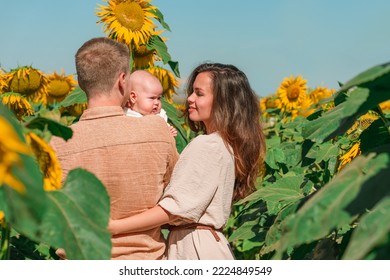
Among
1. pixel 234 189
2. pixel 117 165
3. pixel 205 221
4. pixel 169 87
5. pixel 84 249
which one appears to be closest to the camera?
pixel 84 249

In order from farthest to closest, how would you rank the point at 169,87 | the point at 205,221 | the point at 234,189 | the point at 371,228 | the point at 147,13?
the point at 169,87, the point at 147,13, the point at 234,189, the point at 205,221, the point at 371,228

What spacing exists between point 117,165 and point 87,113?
0.60 ft

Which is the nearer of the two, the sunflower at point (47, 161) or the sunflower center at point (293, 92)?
the sunflower at point (47, 161)

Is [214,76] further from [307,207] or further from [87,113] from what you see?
[307,207]

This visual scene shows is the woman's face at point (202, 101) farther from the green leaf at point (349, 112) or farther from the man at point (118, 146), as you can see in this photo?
the green leaf at point (349, 112)

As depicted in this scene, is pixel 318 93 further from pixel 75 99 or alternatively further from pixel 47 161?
pixel 47 161

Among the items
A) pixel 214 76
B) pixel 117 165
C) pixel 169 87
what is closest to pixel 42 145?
pixel 117 165

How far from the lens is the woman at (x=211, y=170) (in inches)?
84.6

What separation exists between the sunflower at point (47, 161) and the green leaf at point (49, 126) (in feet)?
0.08

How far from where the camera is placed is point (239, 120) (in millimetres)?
2504

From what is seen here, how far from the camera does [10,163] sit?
575 mm

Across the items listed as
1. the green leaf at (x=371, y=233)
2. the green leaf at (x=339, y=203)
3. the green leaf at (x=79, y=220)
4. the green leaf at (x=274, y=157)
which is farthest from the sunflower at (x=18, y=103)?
the green leaf at (x=371, y=233)

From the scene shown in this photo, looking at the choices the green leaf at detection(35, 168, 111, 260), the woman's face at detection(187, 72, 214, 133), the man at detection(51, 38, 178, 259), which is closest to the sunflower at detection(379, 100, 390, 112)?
the woman's face at detection(187, 72, 214, 133)

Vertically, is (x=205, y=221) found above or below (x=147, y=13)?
below
